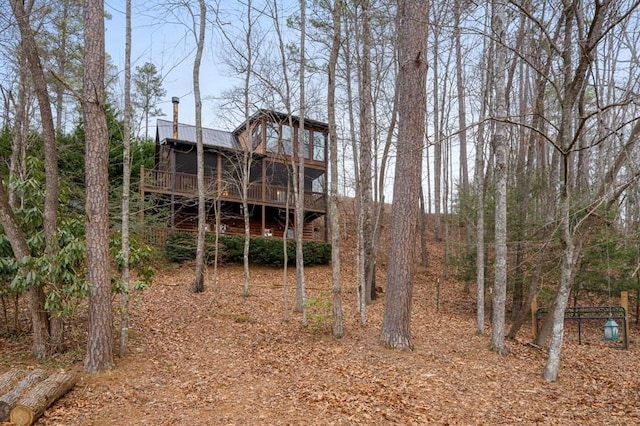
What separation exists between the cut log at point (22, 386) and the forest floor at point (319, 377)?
1.21 ft

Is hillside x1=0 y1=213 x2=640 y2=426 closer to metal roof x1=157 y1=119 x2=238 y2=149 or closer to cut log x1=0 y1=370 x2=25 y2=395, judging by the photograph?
cut log x1=0 y1=370 x2=25 y2=395

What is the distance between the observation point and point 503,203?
6844mm

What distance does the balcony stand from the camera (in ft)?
49.7

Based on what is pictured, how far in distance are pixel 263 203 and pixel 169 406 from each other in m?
13.0

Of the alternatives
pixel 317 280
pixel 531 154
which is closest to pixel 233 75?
pixel 317 280

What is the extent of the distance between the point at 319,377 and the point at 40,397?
10.7ft

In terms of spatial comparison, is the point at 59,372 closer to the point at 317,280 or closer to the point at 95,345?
the point at 95,345

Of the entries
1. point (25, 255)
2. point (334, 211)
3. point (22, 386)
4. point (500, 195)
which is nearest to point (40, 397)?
point (22, 386)

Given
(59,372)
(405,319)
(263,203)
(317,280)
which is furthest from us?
(263,203)

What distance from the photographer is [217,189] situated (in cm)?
1584

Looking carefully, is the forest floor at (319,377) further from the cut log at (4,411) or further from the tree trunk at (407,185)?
the tree trunk at (407,185)

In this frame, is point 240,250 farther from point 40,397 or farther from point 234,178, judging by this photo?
point 40,397

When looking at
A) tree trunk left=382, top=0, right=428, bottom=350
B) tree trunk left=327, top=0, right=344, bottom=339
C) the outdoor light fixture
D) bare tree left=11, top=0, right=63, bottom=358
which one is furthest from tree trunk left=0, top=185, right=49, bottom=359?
the outdoor light fixture

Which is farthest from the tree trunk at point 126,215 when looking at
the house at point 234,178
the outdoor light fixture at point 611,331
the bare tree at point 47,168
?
the outdoor light fixture at point 611,331
